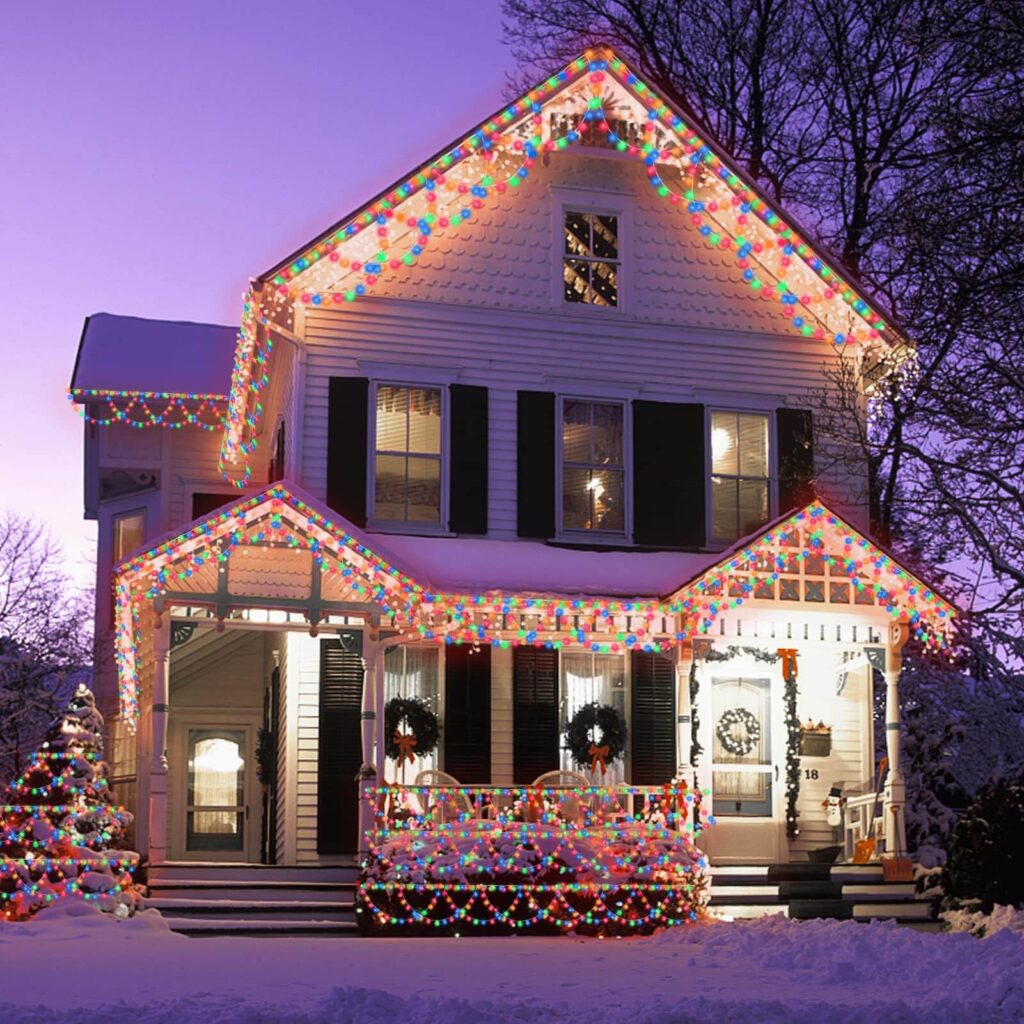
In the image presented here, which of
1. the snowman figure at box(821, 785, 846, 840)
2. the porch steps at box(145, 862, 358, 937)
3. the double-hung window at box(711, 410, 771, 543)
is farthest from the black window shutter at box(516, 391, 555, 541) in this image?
the porch steps at box(145, 862, 358, 937)

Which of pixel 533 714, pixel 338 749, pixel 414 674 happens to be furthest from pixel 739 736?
pixel 338 749

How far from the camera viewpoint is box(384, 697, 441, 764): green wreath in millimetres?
17719

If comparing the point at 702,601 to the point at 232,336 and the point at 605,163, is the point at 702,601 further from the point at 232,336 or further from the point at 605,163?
the point at 232,336

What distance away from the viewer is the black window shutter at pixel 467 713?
1781cm

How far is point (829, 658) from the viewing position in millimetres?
19078

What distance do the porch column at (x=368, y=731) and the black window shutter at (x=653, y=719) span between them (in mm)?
3324

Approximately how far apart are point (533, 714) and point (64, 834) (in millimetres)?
5527

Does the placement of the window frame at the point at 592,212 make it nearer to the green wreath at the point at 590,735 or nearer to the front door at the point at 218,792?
the green wreath at the point at 590,735

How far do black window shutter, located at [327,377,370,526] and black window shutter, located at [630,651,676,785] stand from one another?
3564 millimetres

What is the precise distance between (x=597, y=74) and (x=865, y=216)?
8.78 m

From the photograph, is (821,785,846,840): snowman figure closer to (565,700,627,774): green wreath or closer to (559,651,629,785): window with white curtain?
(559,651,629,785): window with white curtain

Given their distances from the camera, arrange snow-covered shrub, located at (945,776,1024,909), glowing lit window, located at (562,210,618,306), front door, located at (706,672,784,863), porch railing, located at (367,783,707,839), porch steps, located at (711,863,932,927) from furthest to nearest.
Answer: glowing lit window, located at (562,210,618,306), front door, located at (706,672,784,863), porch railing, located at (367,783,707,839), porch steps, located at (711,863,932,927), snow-covered shrub, located at (945,776,1024,909)

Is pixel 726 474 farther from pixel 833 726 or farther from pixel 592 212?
pixel 592 212

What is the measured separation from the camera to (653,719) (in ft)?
60.5
